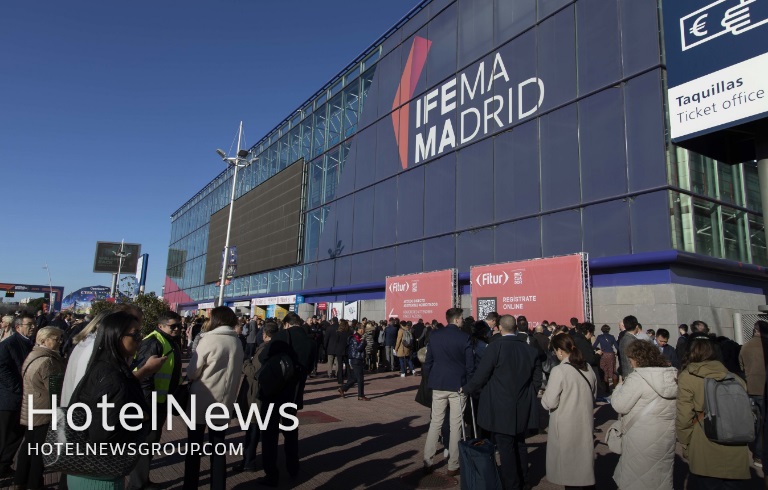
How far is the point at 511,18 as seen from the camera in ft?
72.0

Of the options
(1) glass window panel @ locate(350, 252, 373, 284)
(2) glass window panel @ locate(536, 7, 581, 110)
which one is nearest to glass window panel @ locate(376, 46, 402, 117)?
(1) glass window panel @ locate(350, 252, 373, 284)

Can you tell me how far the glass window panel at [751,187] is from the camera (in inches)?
690

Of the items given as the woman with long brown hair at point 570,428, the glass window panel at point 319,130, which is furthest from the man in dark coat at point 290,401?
the glass window panel at point 319,130

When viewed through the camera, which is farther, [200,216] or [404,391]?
[200,216]

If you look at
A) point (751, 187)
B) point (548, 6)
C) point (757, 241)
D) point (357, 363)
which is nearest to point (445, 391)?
point (357, 363)

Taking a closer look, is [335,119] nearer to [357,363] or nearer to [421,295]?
[421,295]

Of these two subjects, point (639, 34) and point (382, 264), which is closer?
point (639, 34)

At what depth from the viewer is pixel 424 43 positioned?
90.1 feet

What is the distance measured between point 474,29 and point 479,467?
2333 cm

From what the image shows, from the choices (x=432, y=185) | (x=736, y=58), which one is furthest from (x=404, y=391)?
(x=432, y=185)

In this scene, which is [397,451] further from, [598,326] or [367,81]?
[367,81]

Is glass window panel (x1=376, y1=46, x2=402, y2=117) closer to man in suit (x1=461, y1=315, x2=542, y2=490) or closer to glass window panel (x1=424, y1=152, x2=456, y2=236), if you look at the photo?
glass window panel (x1=424, y1=152, x2=456, y2=236)

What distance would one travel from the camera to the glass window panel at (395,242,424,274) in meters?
25.1

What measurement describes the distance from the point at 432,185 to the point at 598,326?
11.3 meters
